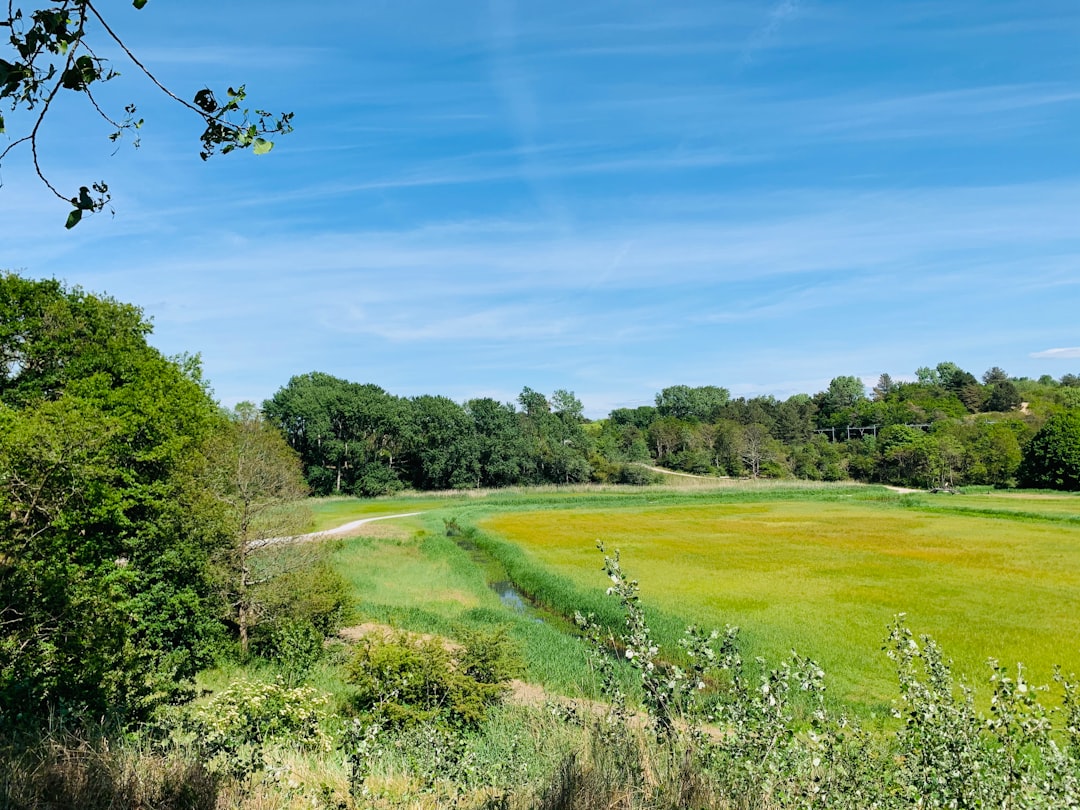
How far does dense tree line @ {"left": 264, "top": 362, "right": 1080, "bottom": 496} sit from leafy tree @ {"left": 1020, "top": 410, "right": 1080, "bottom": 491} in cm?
38

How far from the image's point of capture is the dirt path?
19141mm

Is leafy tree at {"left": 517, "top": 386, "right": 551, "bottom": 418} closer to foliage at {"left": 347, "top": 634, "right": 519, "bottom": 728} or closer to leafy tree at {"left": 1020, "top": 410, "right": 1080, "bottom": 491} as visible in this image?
leafy tree at {"left": 1020, "top": 410, "right": 1080, "bottom": 491}

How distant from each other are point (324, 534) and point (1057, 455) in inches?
3431

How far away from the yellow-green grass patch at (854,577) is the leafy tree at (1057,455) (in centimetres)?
2894

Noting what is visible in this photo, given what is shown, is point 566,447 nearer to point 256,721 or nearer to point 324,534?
point 324,534

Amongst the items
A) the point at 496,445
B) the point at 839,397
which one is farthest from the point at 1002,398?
the point at 496,445

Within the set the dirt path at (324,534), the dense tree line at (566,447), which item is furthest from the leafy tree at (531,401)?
the dirt path at (324,534)

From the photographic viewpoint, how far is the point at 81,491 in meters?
14.4

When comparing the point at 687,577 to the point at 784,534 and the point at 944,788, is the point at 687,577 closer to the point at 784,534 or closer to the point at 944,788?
the point at 784,534

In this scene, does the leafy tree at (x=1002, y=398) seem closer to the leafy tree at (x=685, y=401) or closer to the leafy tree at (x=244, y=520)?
the leafy tree at (x=685, y=401)

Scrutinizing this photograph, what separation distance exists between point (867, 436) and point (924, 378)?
82.3 m

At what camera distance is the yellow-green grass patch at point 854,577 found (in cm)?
1834

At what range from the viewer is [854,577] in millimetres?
29109

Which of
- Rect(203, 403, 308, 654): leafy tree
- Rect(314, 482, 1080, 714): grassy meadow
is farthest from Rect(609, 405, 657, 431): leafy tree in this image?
Rect(203, 403, 308, 654): leafy tree
